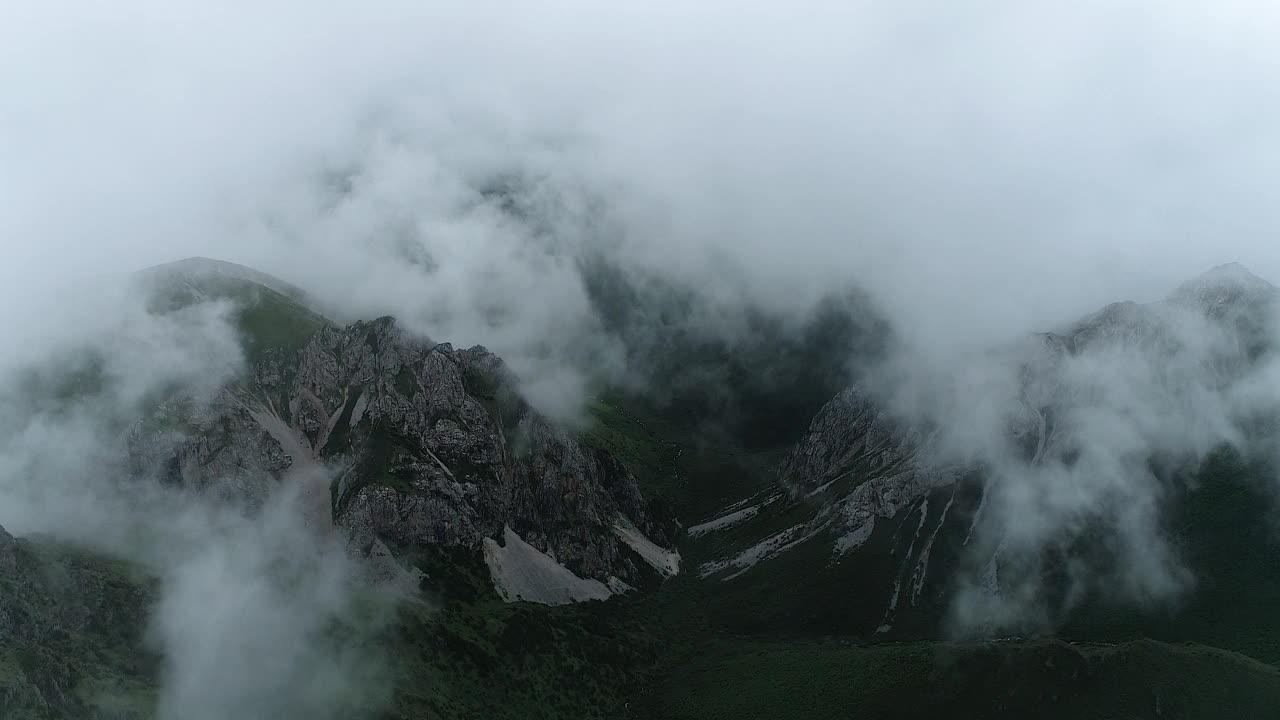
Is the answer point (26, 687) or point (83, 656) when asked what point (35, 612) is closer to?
point (83, 656)

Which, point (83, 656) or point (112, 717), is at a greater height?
point (83, 656)

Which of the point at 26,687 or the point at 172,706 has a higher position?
the point at 26,687

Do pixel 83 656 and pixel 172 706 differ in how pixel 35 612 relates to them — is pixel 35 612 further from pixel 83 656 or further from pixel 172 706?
pixel 172 706

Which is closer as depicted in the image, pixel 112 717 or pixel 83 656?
pixel 112 717

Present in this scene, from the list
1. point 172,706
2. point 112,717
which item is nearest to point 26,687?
point 112,717

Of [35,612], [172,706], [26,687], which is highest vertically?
[35,612]

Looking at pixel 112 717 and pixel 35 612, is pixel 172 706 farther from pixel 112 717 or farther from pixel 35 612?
pixel 35 612

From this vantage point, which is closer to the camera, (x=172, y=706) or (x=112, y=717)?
(x=112, y=717)

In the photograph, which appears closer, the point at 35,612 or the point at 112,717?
the point at 112,717
